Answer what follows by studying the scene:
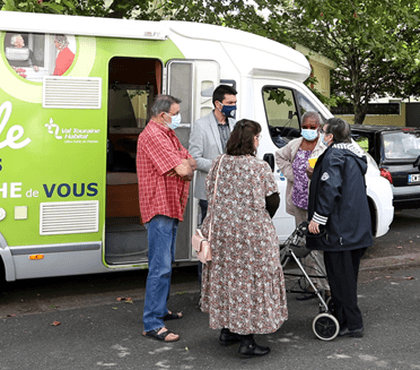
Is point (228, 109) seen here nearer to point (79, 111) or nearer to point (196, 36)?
point (196, 36)

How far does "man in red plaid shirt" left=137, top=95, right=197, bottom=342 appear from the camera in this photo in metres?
4.61

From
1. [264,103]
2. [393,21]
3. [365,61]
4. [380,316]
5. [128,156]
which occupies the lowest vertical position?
[380,316]

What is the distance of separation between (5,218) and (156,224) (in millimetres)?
1498

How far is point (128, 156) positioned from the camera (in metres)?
8.09

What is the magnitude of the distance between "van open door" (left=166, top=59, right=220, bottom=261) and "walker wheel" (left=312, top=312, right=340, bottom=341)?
1.66m

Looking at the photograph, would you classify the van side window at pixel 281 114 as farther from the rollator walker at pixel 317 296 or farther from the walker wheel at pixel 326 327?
the walker wheel at pixel 326 327

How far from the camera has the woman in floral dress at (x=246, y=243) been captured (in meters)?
4.14

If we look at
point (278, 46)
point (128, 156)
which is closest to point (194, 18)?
point (128, 156)

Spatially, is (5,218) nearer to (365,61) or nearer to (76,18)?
(76,18)

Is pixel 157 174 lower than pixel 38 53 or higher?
lower

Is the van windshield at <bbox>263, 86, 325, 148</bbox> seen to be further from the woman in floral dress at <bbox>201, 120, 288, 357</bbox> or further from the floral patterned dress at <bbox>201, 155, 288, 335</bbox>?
the floral patterned dress at <bbox>201, 155, 288, 335</bbox>

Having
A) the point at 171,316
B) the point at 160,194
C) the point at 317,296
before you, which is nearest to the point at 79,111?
the point at 160,194

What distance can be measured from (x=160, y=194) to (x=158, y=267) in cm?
60

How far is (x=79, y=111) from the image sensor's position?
5.40 meters
